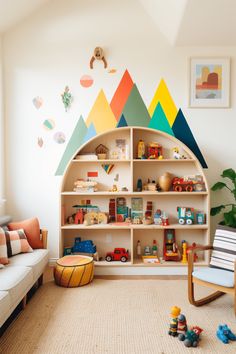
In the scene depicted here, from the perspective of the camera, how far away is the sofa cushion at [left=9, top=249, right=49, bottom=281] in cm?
313

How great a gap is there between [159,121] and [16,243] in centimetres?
218

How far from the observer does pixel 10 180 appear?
429cm

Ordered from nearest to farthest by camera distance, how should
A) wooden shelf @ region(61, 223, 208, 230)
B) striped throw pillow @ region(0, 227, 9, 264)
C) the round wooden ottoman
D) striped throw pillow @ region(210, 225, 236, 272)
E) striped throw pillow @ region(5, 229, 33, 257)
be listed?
1. striped throw pillow @ region(0, 227, 9, 264)
2. striped throw pillow @ region(210, 225, 236, 272)
3. striped throw pillow @ region(5, 229, 33, 257)
4. the round wooden ottoman
5. wooden shelf @ region(61, 223, 208, 230)

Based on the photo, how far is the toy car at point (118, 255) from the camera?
13.1ft

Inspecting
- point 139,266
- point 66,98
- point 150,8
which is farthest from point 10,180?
point 150,8

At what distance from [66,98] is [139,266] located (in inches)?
86.8

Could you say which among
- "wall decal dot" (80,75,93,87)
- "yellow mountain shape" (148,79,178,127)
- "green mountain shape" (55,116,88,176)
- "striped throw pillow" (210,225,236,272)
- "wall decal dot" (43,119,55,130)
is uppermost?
"wall decal dot" (80,75,93,87)

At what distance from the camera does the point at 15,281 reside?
2670mm

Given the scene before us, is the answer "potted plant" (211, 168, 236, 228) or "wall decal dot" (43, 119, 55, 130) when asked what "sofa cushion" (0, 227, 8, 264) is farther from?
"potted plant" (211, 168, 236, 228)

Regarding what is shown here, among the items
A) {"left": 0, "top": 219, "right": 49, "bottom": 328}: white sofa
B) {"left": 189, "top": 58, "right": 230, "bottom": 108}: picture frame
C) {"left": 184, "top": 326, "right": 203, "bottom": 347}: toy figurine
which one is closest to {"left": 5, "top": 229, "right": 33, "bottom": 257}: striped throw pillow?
{"left": 0, "top": 219, "right": 49, "bottom": 328}: white sofa

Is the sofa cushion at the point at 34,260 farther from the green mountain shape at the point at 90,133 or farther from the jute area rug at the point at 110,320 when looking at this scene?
the green mountain shape at the point at 90,133

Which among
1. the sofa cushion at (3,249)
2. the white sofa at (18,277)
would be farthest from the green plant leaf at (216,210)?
the sofa cushion at (3,249)

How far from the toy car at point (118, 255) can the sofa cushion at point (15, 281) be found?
1.19 metres

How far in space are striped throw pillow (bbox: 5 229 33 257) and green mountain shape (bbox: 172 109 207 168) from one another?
84.6 inches
